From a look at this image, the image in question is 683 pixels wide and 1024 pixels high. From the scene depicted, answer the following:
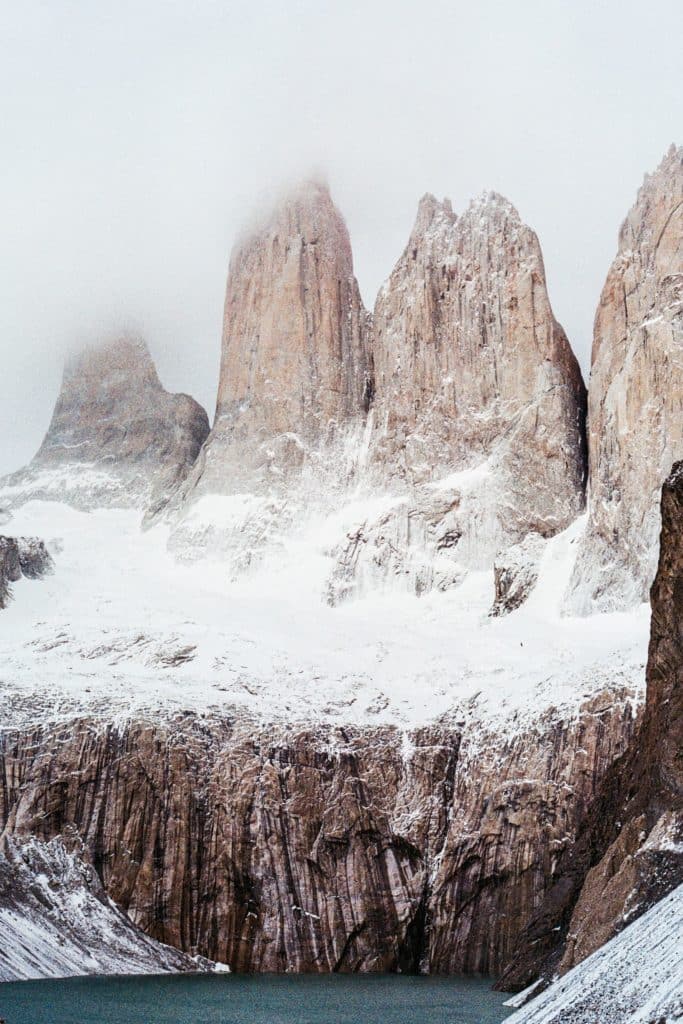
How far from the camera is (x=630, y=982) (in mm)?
27031

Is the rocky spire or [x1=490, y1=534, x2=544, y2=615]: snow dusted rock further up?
the rocky spire

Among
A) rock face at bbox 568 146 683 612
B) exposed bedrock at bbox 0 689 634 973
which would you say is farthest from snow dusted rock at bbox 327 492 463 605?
exposed bedrock at bbox 0 689 634 973

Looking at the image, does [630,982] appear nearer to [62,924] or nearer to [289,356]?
[62,924]

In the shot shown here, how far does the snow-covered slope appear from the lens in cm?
2489

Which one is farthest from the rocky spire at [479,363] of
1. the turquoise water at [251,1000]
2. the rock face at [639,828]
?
the rock face at [639,828]

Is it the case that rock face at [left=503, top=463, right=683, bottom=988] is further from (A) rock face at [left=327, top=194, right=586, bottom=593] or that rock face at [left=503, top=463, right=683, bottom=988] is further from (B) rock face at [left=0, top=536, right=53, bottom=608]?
(B) rock face at [left=0, top=536, right=53, bottom=608]

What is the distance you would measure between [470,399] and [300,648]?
33038 millimetres

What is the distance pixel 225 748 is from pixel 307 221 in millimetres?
67044

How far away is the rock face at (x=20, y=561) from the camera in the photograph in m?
100

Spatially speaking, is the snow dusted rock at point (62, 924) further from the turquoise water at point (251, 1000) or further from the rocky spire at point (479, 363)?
the rocky spire at point (479, 363)

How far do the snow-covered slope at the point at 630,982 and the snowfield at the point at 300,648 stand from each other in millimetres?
37363

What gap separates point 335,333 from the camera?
121812mm

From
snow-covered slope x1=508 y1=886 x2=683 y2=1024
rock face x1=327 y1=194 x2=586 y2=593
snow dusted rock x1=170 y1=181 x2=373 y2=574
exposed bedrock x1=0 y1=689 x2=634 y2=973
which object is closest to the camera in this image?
snow-covered slope x1=508 y1=886 x2=683 y2=1024

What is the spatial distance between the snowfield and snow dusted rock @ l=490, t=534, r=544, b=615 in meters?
0.78
